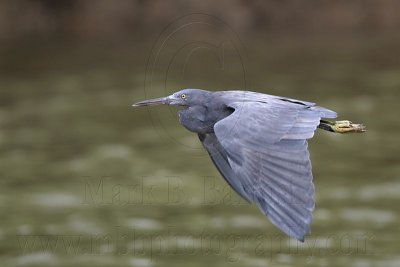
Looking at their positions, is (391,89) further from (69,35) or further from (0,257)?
(0,257)

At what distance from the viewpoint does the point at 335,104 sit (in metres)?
Result: 14.0

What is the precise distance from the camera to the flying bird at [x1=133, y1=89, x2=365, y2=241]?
214 inches

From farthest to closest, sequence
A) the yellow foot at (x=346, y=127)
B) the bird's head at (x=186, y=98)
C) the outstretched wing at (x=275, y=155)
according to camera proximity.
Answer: the yellow foot at (x=346, y=127)
the bird's head at (x=186, y=98)
the outstretched wing at (x=275, y=155)

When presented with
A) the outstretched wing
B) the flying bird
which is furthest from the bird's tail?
the outstretched wing

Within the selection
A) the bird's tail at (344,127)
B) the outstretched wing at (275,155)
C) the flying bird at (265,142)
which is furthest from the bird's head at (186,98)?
the bird's tail at (344,127)

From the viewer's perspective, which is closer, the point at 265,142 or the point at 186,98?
the point at 265,142

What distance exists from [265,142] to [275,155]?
14 centimetres

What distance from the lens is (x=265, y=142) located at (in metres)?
5.88

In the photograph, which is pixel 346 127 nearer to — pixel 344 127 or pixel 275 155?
pixel 344 127

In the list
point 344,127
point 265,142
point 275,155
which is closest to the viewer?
point 275,155

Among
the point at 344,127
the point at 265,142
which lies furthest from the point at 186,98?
the point at 344,127

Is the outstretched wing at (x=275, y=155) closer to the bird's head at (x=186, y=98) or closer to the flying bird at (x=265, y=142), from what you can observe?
the flying bird at (x=265, y=142)

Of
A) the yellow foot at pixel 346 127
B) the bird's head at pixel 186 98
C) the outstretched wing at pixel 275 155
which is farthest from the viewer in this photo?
the yellow foot at pixel 346 127

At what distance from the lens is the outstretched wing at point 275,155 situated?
5402 mm
